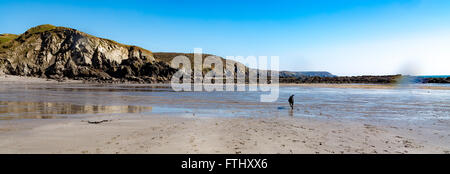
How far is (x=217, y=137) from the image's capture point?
7891mm

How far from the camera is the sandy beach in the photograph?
21.5 feet

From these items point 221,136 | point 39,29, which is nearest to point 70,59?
point 39,29

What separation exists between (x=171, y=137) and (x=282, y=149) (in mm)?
3574

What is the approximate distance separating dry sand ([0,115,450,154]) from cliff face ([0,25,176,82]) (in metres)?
63.9

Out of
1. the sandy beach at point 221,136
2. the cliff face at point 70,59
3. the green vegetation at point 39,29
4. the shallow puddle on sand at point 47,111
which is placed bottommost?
the sandy beach at point 221,136

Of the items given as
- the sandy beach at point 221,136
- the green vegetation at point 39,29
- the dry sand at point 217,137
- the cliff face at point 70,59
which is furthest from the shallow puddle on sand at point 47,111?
the green vegetation at point 39,29

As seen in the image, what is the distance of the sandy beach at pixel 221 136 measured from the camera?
6.55 metres

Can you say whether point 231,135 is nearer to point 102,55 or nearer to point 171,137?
point 171,137

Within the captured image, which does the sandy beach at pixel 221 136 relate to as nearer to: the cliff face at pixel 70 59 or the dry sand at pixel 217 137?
the dry sand at pixel 217 137

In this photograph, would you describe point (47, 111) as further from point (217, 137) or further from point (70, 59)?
point (70, 59)

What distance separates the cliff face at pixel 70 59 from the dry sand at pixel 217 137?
6391 centimetres
